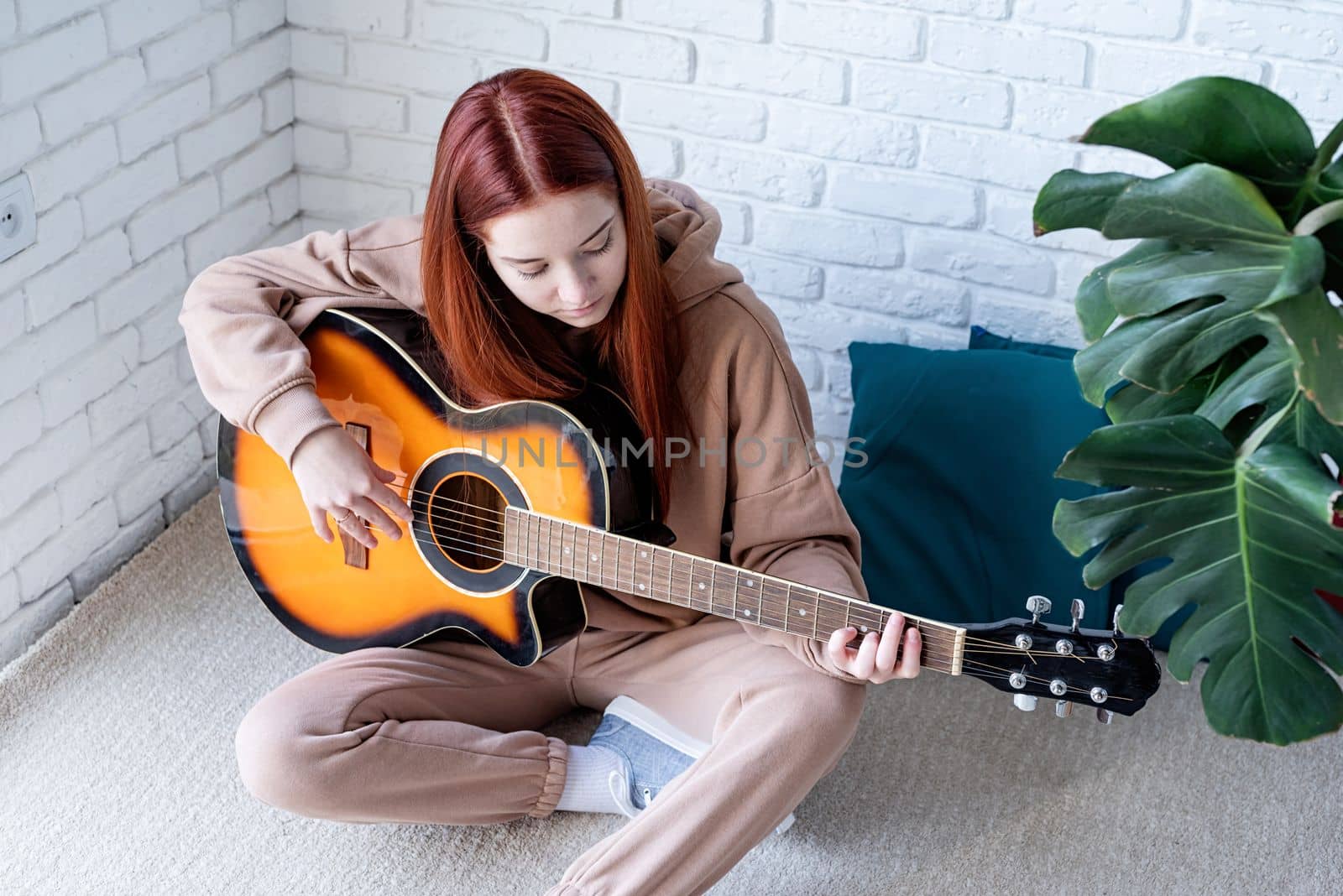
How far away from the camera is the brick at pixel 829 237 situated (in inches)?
76.4

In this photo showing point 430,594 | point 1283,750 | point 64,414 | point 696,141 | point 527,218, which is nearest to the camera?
point 527,218

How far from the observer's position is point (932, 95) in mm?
1810

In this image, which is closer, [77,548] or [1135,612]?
[1135,612]

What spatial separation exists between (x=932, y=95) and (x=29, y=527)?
137cm

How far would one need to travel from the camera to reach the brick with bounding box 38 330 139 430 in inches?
70.9

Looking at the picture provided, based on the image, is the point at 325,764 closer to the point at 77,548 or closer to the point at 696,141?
the point at 77,548

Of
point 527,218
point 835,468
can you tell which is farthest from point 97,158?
point 835,468

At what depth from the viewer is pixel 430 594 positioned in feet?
4.99

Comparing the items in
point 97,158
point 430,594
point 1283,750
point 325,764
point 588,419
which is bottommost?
point 1283,750

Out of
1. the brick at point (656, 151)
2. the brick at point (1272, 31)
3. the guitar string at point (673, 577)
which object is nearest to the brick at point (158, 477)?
the guitar string at point (673, 577)

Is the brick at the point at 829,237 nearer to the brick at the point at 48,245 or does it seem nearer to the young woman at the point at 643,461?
the young woman at the point at 643,461

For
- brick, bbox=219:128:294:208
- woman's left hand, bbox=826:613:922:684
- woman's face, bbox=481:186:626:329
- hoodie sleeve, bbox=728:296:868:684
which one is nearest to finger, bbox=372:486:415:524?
woman's face, bbox=481:186:626:329

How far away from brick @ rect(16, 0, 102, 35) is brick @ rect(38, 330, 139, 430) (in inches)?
17.2

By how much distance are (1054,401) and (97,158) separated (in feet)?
4.35
